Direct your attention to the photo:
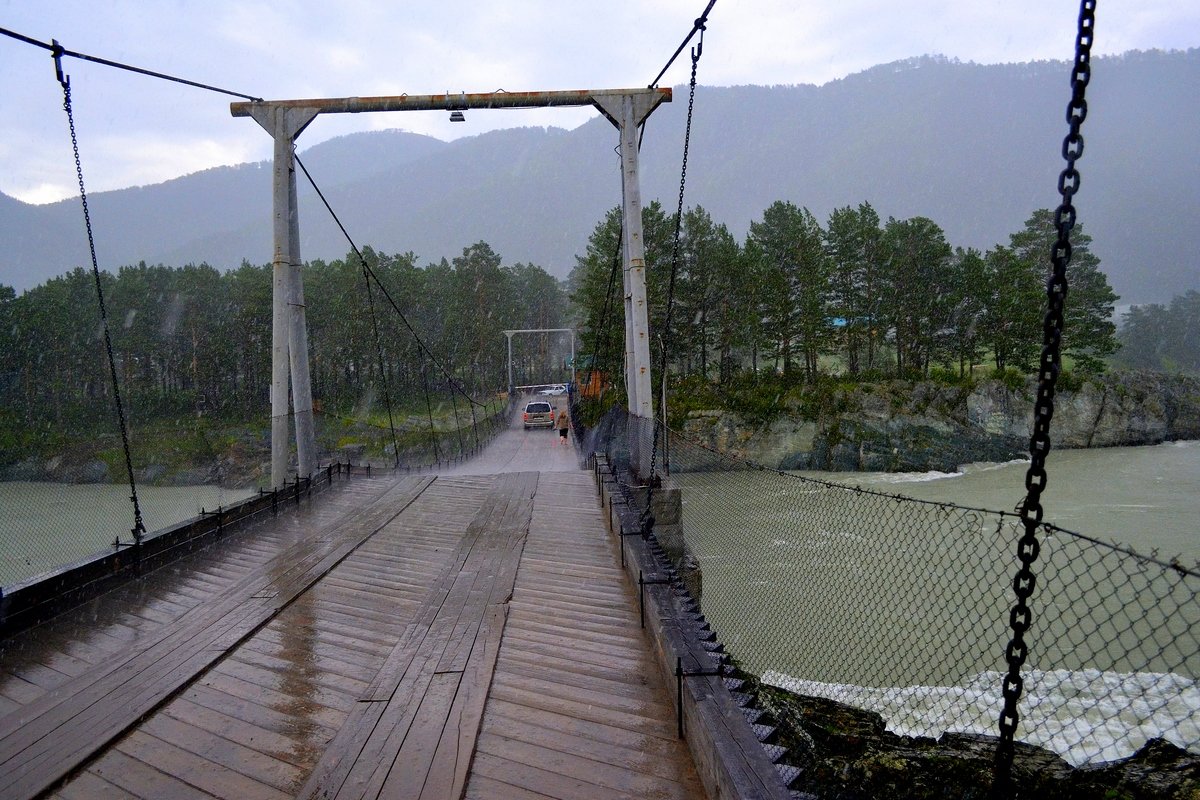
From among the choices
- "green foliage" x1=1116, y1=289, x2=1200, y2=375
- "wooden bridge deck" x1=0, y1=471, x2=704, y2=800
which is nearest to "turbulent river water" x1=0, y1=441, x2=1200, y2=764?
"wooden bridge deck" x1=0, y1=471, x2=704, y2=800

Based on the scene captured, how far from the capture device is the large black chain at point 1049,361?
137 cm

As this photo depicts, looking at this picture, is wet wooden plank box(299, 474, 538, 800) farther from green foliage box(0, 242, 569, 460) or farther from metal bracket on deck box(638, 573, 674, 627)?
green foliage box(0, 242, 569, 460)

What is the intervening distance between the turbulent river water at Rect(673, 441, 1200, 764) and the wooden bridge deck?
1725mm

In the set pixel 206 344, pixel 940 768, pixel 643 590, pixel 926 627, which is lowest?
pixel 926 627

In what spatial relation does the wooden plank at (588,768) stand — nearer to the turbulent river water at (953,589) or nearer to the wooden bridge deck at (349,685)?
the wooden bridge deck at (349,685)

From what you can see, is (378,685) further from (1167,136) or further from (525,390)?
(1167,136)

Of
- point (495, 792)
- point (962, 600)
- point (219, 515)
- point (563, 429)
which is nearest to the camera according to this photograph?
point (495, 792)

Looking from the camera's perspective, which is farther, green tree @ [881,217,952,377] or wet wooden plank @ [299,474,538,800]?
green tree @ [881,217,952,377]

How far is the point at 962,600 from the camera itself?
5.94 meters

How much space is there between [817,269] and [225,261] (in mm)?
200545

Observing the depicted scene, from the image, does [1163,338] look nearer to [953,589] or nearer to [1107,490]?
[1107,490]

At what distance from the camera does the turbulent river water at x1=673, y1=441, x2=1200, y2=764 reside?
8531mm

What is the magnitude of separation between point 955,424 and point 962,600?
28386 mm

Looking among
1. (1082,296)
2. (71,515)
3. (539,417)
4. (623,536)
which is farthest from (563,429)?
(71,515)
